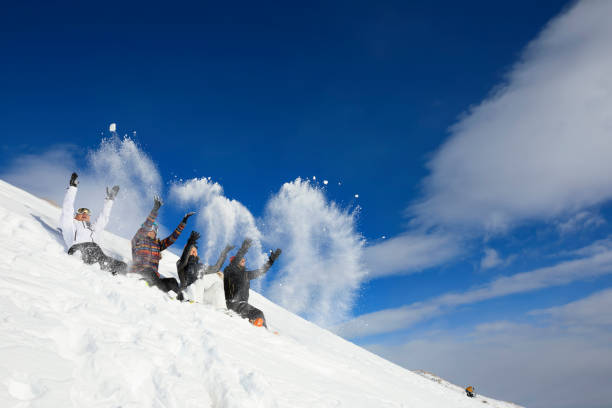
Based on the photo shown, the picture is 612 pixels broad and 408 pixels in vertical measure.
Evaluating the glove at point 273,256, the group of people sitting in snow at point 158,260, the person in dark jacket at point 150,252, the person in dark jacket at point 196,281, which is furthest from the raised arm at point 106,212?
the glove at point 273,256

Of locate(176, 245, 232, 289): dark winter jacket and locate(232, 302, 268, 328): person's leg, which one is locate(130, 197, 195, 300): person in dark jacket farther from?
locate(232, 302, 268, 328): person's leg

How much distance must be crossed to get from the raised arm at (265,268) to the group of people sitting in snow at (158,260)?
0.09 ft

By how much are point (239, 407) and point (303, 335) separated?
7888 mm

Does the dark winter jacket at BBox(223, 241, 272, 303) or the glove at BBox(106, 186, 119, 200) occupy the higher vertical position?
the glove at BBox(106, 186, 119, 200)

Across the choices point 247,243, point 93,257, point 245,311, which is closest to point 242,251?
point 247,243

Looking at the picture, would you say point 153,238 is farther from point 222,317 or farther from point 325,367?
point 325,367

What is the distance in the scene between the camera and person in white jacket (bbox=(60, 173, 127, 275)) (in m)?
7.18

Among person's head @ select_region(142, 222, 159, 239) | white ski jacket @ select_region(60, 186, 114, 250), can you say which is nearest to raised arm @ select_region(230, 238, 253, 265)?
person's head @ select_region(142, 222, 159, 239)

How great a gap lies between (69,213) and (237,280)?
14.3ft

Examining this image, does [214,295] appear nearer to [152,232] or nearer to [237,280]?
[237,280]

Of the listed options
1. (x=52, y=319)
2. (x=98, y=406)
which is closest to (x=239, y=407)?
(x=98, y=406)

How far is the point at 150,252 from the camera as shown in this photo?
801 cm

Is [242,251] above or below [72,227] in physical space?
above

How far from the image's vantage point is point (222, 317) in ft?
21.9
